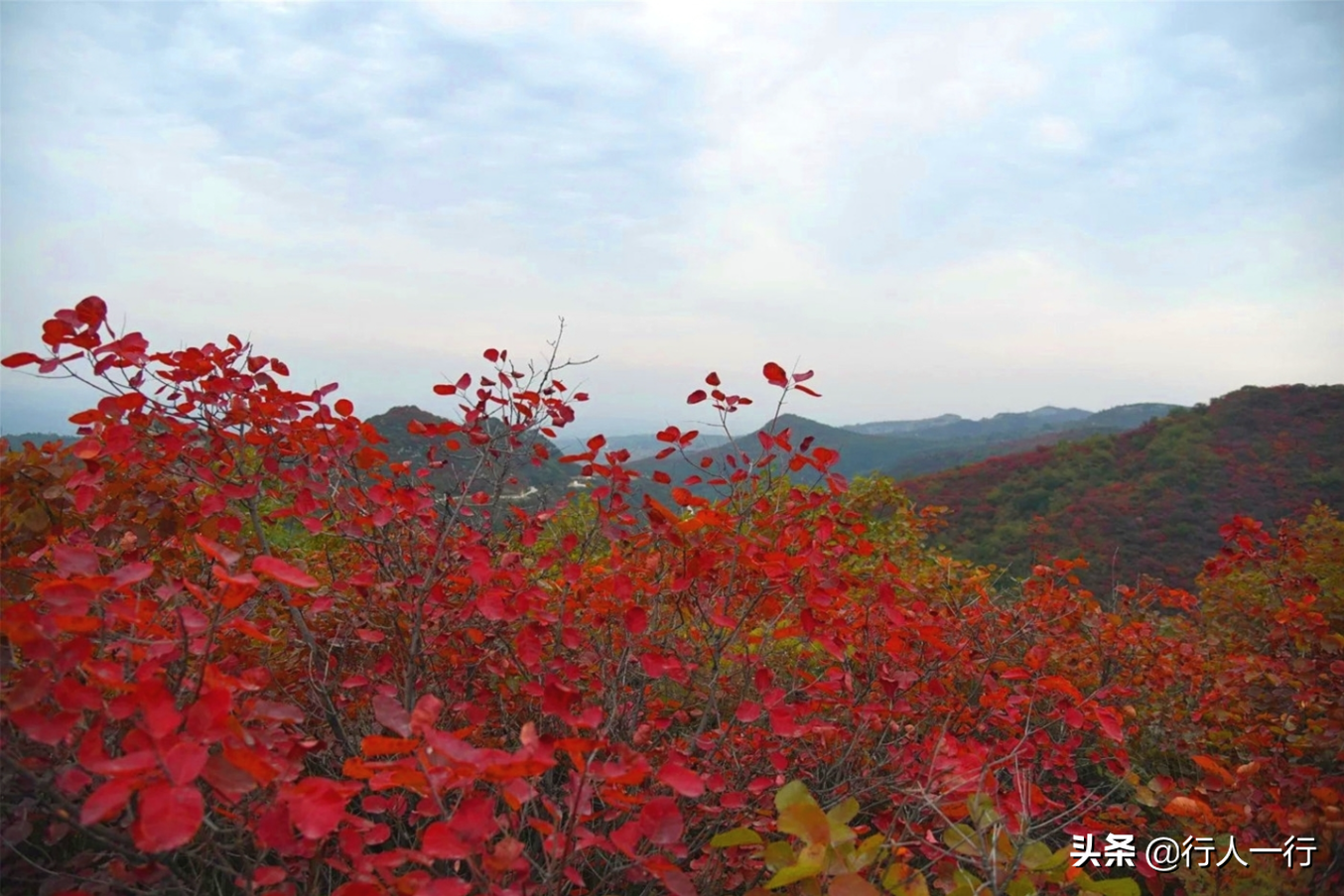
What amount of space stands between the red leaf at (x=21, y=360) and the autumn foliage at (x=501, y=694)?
1 centimetres

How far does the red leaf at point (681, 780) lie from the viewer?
126 centimetres

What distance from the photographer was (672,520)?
2.00m

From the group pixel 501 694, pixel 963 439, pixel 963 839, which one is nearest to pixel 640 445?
pixel 501 694

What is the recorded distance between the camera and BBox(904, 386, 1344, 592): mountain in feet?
47.3

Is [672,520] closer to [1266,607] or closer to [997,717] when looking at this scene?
[997,717]

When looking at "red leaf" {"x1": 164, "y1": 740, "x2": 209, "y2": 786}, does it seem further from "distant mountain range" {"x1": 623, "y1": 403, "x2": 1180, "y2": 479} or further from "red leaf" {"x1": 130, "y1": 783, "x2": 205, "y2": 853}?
"distant mountain range" {"x1": 623, "y1": 403, "x2": 1180, "y2": 479}

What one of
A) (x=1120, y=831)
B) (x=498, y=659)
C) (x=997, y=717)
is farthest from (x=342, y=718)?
(x=1120, y=831)

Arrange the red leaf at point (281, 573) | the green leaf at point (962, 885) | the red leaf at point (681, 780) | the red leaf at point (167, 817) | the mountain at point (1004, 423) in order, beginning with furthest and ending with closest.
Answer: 1. the mountain at point (1004, 423)
2. the green leaf at point (962, 885)
3. the red leaf at point (681, 780)
4. the red leaf at point (281, 573)
5. the red leaf at point (167, 817)

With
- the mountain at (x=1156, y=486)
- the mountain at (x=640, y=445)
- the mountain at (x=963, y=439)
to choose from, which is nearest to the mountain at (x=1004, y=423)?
the mountain at (x=963, y=439)

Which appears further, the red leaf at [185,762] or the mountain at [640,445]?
the mountain at [640,445]

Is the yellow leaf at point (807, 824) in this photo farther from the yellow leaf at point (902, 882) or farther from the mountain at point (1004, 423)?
the mountain at point (1004, 423)

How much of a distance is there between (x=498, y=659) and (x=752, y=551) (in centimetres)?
77

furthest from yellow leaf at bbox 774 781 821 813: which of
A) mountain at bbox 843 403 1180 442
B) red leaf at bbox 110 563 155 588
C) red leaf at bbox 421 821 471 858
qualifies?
mountain at bbox 843 403 1180 442

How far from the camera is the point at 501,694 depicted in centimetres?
230
